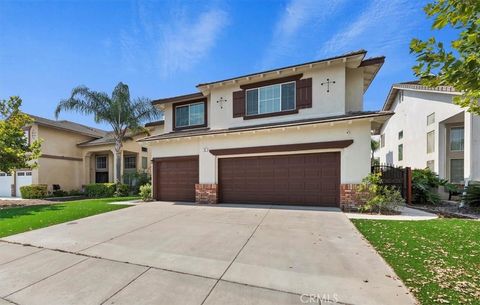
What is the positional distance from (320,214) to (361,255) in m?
4.07

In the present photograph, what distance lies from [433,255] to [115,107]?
18.7 meters

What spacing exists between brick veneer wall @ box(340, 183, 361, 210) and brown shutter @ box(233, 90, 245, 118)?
5.97 m

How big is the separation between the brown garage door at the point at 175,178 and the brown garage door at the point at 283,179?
6.03ft

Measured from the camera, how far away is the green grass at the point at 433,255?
3.20m

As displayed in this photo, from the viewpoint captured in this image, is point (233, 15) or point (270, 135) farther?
point (270, 135)

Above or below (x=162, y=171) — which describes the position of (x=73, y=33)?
above

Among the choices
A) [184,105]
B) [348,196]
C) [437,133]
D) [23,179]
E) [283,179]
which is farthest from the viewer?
[23,179]

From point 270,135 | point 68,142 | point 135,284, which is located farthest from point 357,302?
point 68,142

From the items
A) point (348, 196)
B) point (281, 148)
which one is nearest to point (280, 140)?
point (281, 148)

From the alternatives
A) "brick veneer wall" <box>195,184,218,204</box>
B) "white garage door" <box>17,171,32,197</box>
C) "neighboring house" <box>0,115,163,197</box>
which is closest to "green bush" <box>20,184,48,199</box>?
"neighboring house" <box>0,115,163,197</box>

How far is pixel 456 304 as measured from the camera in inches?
113

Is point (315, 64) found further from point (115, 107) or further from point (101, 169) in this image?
point (101, 169)

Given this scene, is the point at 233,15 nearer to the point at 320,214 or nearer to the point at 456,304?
the point at 320,214

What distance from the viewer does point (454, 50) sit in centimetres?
315
